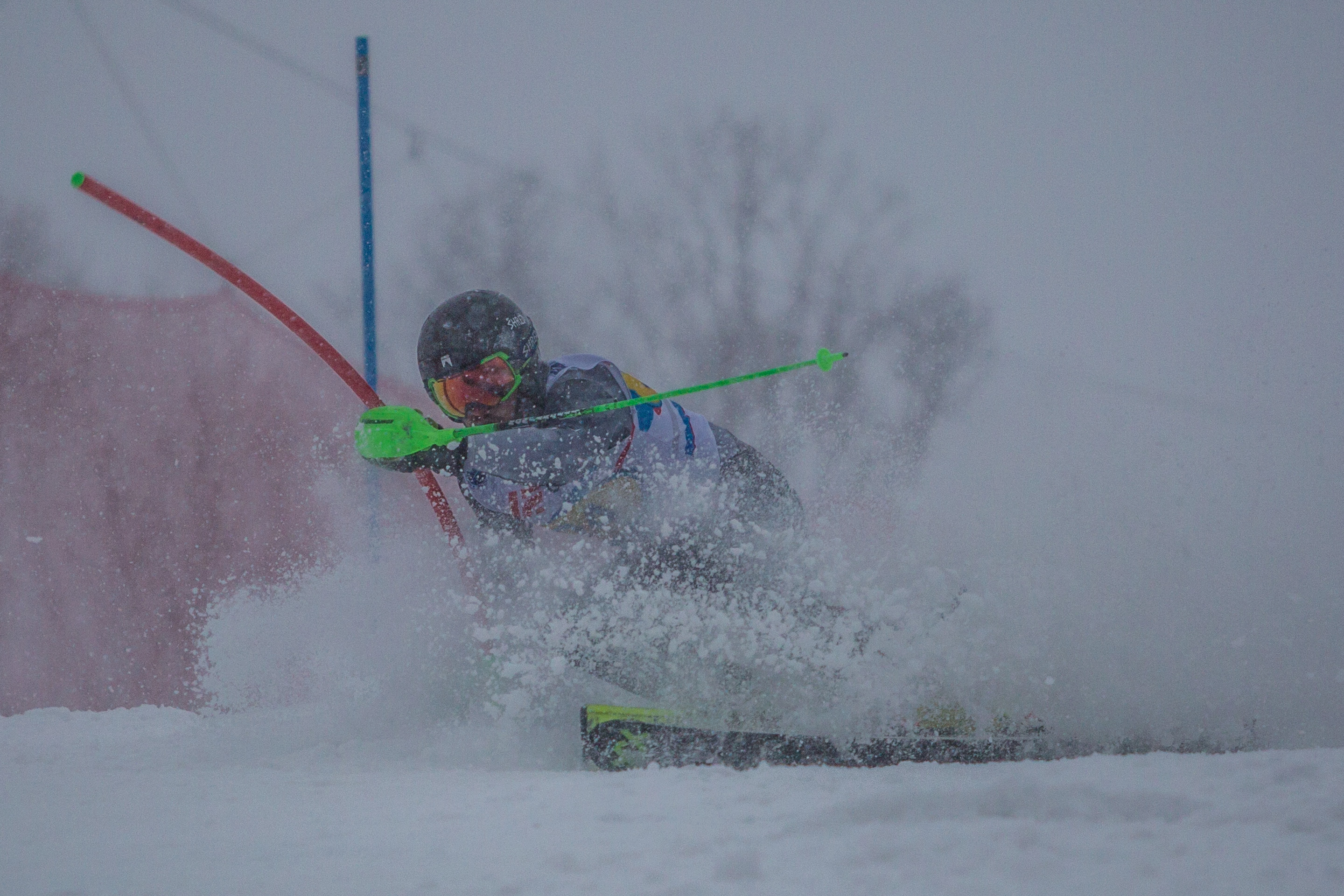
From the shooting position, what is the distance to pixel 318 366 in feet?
16.9

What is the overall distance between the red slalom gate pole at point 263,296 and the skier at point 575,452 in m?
0.13

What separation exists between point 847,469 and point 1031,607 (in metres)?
3.91

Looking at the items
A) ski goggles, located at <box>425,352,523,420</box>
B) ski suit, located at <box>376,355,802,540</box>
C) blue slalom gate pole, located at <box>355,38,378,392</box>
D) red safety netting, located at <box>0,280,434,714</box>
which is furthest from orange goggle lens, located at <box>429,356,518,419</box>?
red safety netting, located at <box>0,280,434,714</box>

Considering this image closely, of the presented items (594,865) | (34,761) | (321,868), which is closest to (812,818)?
(594,865)

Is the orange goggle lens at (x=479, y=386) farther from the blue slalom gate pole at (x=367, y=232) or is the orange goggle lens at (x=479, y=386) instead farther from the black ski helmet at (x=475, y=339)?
→ the blue slalom gate pole at (x=367, y=232)

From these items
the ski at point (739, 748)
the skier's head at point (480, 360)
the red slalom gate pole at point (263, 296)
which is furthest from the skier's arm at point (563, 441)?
the ski at point (739, 748)

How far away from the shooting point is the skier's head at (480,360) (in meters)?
2.68

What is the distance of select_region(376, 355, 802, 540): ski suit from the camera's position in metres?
2.48

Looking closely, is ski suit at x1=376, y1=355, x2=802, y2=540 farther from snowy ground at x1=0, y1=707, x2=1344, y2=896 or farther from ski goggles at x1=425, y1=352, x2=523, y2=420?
snowy ground at x1=0, y1=707, x2=1344, y2=896

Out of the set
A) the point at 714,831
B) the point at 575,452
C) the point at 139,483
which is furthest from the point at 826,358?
the point at 139,483

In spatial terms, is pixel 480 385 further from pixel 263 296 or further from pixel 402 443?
pixel 263 296

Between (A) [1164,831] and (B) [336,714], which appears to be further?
(B) [336,714]

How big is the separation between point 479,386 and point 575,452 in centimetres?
46

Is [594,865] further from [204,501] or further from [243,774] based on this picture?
[204,501]
